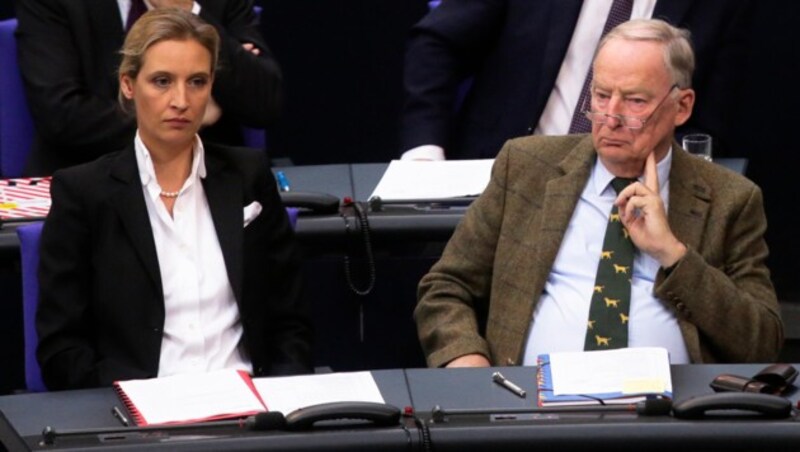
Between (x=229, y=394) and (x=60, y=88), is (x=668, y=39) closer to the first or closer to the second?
(x=229, y=394)

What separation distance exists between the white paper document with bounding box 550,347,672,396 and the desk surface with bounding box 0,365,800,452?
10cm

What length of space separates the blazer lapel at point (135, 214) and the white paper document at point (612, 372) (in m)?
0.89

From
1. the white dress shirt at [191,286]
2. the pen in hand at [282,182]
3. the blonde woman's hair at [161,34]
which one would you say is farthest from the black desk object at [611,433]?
the pen in hand at [282,182]

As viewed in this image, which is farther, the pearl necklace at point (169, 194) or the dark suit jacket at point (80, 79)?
the dark suit jacket at point (80, 79)

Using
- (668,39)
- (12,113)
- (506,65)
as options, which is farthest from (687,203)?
(12,113)

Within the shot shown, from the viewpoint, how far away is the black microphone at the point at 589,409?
10.8ft

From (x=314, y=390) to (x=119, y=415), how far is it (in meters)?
0.37

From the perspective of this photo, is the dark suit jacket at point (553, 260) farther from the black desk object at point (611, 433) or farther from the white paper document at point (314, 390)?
the black desk object at point (611, 433)

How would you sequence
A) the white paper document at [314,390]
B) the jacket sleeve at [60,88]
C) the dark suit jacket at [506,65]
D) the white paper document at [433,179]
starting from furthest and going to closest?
the dark suit jacket at [506,65], the jacket sleeve at [60,88], the white paper document at [433,179], the white paper document at [314,390]

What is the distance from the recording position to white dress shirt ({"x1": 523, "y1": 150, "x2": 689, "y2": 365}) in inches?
154

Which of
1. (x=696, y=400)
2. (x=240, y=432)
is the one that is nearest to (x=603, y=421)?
(x=696, y=400)

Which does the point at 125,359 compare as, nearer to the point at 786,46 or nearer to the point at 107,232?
the point at 107,232

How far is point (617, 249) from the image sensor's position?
3982mm

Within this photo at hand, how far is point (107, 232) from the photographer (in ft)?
12.7
